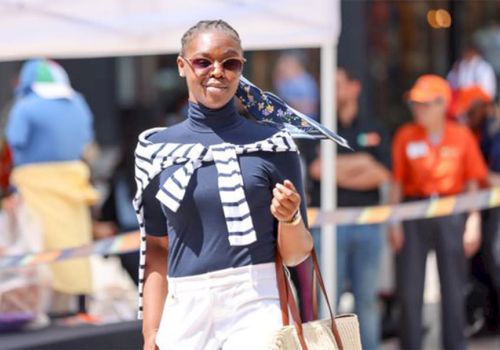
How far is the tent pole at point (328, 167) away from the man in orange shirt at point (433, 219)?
0.63m

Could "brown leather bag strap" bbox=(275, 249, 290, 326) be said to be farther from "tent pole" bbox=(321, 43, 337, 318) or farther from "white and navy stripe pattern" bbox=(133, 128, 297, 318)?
"tent pole" bbox=(321, 43, 337, 318)

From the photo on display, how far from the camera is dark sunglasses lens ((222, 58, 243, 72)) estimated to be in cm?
433

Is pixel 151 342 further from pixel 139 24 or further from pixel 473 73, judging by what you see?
pixel 473 73

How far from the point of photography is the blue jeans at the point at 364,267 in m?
8.78

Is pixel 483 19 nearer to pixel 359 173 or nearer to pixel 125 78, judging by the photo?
pixel 125 78

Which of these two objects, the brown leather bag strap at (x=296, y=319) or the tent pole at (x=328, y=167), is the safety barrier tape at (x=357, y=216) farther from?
the brown leather bag strap at (x=296, y=319)

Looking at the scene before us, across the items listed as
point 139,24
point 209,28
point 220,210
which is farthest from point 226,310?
point 139,24

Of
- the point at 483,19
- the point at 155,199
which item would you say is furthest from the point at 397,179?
the point at 483,19

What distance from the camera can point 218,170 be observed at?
4.29m

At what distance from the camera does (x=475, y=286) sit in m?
9.89

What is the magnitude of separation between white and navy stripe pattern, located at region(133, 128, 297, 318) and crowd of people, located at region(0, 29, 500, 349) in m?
4.44

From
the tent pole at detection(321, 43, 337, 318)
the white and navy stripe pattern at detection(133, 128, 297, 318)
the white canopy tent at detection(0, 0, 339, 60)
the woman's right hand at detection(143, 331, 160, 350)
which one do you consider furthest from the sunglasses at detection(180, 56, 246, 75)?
the tent pole at detection(321, 43, 337, 318)

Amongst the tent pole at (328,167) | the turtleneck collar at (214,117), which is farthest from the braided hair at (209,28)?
the tent pole at (328,167)

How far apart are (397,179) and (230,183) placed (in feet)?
16.0
